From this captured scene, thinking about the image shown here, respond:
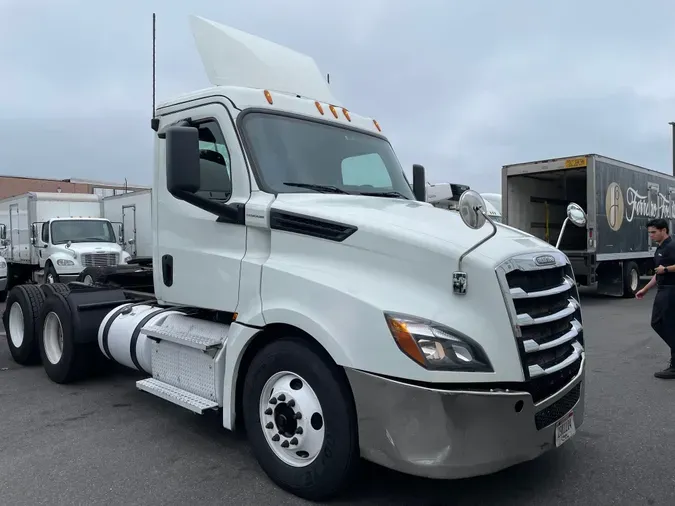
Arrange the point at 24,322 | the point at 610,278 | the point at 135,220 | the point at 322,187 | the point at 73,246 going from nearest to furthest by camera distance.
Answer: the point at 322,187 → the point at 24,322 → the point at 610,278 → the point at 73,246 → the point at 135,220

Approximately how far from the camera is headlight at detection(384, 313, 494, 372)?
2.98 meters

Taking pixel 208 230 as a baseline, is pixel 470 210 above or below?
above

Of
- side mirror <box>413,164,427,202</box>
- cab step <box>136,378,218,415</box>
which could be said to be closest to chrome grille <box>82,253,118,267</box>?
cab step <box>136,378,218,415</box>

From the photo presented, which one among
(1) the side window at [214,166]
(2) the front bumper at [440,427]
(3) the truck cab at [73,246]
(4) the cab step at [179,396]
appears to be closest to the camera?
(2) the front bumper at [440,427]

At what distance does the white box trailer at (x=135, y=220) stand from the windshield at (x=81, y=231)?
0.60 m

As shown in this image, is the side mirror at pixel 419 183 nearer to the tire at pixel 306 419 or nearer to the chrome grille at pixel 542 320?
the chrome grille at pixel 542 320

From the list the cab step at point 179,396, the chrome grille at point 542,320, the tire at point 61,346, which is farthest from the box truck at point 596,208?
the cab step at point 179,396

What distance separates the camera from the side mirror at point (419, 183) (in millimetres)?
5301

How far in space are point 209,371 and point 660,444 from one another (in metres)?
3.44

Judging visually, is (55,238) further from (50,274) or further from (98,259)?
→ (98,259)

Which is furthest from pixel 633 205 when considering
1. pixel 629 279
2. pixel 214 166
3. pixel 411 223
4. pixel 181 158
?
pixel 181 158

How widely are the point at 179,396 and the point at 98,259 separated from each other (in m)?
12.6

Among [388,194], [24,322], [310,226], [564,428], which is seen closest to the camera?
[564,428]

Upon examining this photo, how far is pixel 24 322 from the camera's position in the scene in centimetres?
698
